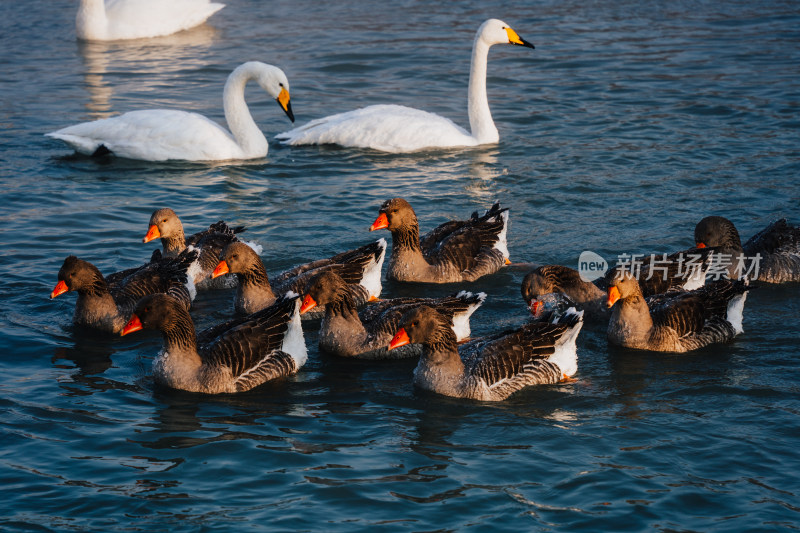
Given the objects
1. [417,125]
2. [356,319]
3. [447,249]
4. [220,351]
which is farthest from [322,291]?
[417,125]

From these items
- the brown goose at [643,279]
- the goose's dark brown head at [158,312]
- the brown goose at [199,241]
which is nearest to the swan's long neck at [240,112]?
the brown goose at [199,241]

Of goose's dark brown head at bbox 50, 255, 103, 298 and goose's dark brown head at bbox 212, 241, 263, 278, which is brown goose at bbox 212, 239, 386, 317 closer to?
goose's dark brown head at bbox 212, 241, 263, 278

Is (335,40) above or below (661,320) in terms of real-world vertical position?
above

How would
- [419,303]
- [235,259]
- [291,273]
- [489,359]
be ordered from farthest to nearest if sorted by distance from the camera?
[291,273]
[235,259]
[419,303]
[489,359]

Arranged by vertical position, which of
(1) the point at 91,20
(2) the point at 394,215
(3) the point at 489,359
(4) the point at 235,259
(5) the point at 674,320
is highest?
(1) the point at 91,20

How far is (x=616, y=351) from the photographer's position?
1036 centimetres

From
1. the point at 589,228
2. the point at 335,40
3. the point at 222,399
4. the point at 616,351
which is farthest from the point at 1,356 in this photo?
the point at 335,40

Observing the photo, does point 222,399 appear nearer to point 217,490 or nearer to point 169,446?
point 169,446

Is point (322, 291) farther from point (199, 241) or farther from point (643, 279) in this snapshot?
point (643, 279)

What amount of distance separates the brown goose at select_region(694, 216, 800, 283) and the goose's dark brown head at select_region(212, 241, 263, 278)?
514cm

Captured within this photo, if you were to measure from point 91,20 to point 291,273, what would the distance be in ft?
46.2

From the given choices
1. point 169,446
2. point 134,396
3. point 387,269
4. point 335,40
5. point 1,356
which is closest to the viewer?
point 169,446

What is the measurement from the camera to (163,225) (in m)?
12.1

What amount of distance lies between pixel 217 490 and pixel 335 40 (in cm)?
1778
